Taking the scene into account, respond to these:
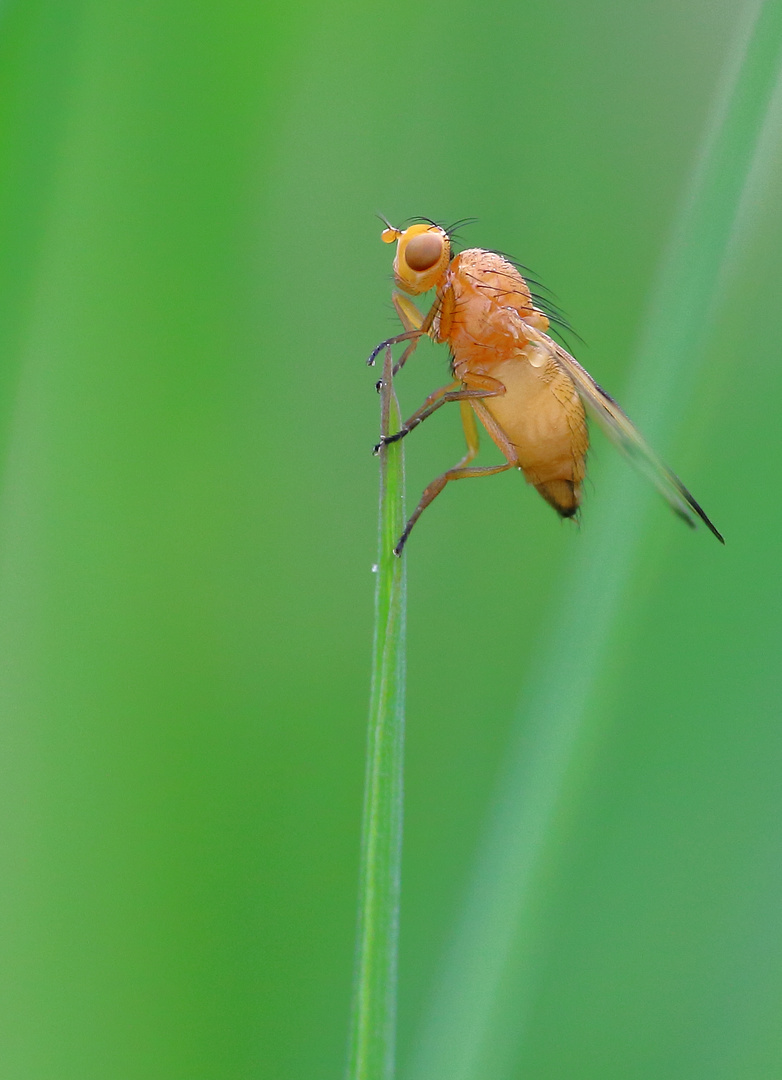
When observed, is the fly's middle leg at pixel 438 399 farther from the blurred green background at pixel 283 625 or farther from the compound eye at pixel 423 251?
the compound eye at pixel 423 251

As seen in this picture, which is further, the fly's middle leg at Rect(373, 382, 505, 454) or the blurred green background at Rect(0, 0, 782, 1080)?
the fly's middle leg at Rect(373, 382, 505, 454)

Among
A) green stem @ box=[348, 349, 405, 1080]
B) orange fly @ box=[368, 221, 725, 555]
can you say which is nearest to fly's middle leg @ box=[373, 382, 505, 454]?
orange fly @ box=[368, 221, 725, 555]

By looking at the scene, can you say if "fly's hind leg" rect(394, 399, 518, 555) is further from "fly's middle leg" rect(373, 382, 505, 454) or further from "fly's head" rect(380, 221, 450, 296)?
"fly's head" rect(380, 221, 450, 296)

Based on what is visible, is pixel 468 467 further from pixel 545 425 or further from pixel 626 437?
pixel 626 437

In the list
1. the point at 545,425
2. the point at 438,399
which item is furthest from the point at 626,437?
the point at 545,425

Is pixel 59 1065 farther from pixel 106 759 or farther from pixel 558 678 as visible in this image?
pixel 558 678

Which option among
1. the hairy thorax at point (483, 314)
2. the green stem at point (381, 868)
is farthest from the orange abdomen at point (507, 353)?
the green stem at point (381, 868)
